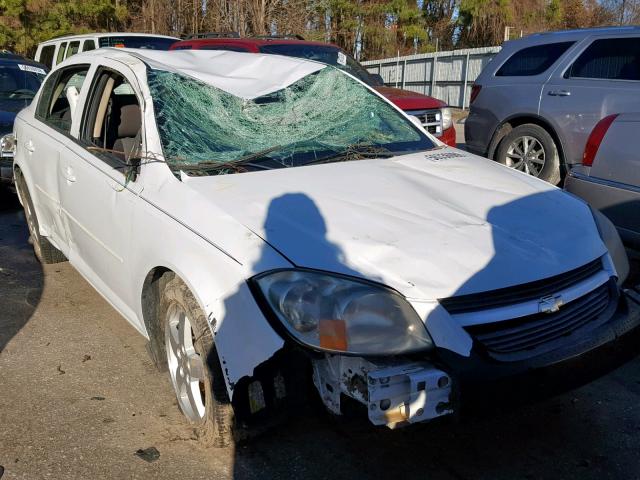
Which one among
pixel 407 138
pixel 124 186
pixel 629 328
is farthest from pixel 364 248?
pixel 407 138

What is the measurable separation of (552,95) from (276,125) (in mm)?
4726

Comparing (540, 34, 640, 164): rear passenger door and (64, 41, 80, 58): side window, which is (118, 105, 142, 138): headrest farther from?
(64, 41, 80, 58): side window

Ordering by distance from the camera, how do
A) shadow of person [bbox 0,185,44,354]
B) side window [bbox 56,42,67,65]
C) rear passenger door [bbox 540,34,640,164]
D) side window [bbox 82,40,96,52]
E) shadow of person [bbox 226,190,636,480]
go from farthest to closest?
1. side window [bbox 56,42,67,65]
2. side window [bbox 82,40,96,52]
3. rear passenger door [bbox 540,34,640,164]
4. shadow of person [bbox 0,185,44,354]
5. shadow of person [bbox 226,190,636,480]

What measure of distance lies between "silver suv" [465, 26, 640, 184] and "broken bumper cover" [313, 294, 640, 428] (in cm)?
504

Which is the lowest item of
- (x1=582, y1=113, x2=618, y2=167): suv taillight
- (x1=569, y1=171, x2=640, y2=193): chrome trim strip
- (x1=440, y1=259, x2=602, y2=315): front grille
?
(x1=440, y1=259, x2=602, y2=315): front grille

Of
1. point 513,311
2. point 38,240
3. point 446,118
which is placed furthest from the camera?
point 446,118

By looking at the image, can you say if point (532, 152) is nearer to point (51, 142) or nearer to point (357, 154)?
point (357, 154)

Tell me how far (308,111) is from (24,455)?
2.31 meters

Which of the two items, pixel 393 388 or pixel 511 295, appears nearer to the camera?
pixel 393 388

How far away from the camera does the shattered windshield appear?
10.9ft

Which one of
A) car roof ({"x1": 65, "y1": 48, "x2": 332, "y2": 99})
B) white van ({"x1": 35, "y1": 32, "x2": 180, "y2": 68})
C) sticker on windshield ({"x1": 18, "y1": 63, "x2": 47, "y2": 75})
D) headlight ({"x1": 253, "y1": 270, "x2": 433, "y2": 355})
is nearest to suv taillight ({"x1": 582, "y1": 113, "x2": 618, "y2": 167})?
car roof ({"x1": 65, "y1": 48, "x2": 332, "y2": 99})

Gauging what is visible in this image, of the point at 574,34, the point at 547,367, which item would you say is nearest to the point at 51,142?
the point at 547,367

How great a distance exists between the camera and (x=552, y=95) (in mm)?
7371

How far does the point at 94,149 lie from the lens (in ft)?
12.5
